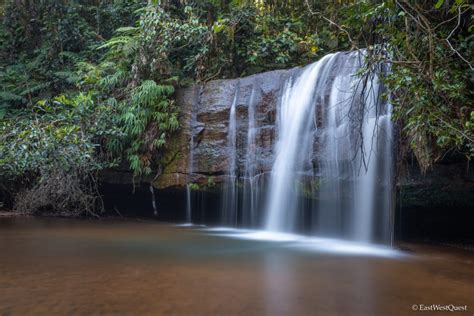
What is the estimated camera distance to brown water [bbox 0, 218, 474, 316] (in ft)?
8.94

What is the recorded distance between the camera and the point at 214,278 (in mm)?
3469

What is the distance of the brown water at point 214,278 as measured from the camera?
2725 millimetres

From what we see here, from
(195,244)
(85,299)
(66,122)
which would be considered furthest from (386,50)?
(66,122)

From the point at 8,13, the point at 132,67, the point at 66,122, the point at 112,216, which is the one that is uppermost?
the point at 8,13

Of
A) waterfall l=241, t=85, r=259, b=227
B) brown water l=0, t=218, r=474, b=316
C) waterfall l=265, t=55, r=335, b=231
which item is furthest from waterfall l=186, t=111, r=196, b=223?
brown water l=0, t=218, r=474, b=316

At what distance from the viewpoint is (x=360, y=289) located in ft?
10.6

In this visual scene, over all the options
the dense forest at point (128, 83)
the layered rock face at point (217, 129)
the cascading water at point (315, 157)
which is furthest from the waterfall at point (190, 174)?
the cascading water at point (315, 157)

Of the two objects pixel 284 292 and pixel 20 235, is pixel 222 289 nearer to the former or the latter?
pixel 284 292

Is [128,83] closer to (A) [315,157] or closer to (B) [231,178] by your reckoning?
(B) [231,178]

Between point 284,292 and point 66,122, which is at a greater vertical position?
point 66,122

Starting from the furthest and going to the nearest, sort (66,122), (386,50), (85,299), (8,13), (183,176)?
1. (8,13)
2. (66,122)
3. (183,176)
4. (386,50)
5. (85,299)

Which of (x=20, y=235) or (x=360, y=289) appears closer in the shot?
(x=360, y=289)

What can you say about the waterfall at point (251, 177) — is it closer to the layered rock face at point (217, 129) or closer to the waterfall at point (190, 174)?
the layered rock face at point (217, 129)

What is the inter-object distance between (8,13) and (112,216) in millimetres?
7223
